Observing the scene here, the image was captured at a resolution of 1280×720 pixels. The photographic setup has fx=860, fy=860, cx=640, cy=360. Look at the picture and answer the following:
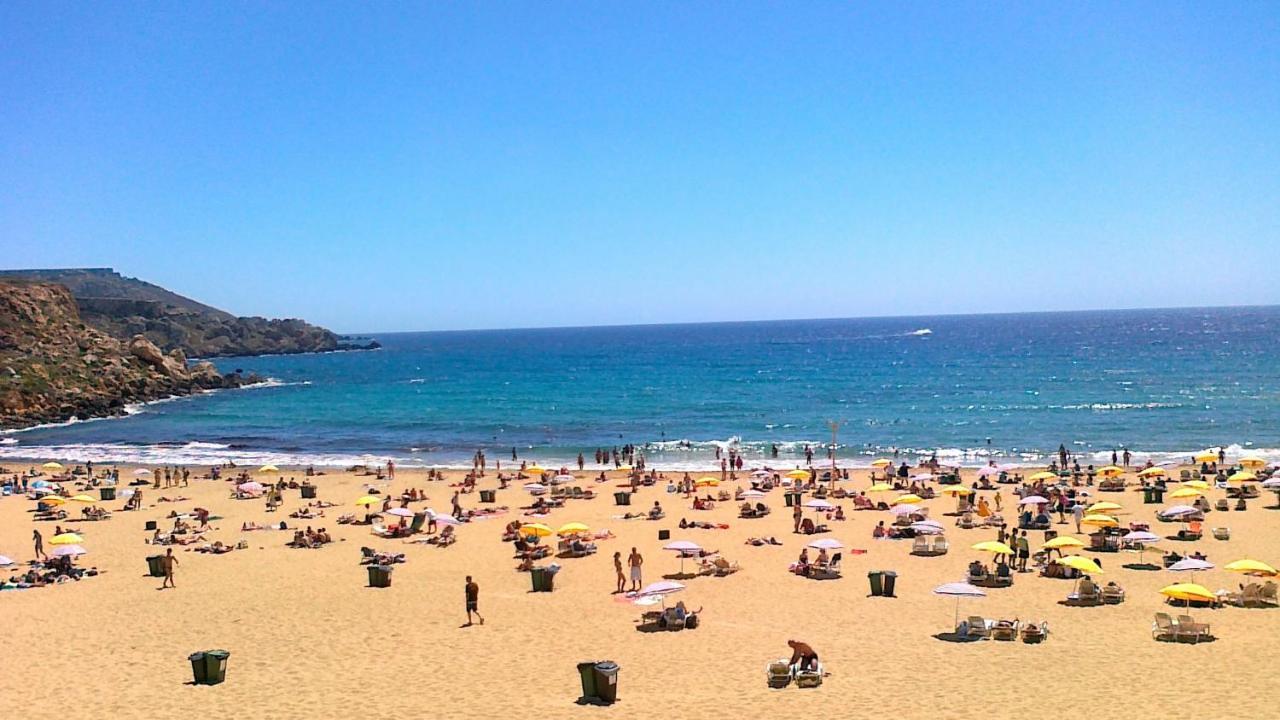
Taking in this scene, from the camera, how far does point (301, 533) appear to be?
23422 mm

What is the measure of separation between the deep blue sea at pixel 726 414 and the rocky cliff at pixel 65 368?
3.75 meters

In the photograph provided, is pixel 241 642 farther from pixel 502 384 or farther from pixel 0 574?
pixel 502 384

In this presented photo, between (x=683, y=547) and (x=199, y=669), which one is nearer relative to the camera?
(x=199, y=669)

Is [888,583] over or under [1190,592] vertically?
under

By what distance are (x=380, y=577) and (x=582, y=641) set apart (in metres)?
6.07

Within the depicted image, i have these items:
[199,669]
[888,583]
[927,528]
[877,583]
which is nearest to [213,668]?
[199,669]

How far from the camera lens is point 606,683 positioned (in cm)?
1156

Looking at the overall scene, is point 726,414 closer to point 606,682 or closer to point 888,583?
point 888,583

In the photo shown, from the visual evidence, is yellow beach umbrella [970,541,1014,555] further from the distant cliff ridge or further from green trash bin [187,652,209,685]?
the distant cliff ridge

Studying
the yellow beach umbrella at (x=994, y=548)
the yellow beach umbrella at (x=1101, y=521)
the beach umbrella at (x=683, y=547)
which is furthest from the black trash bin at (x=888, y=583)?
the yellow beach umbrella at (x=1101, y=521)

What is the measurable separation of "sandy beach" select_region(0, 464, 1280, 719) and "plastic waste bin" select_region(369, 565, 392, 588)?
33 centimetres

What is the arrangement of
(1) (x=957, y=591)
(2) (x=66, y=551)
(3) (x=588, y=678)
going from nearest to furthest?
(3) (x=588, y=678), (1) (x=957, y=591), (2) (x=66, y=551)

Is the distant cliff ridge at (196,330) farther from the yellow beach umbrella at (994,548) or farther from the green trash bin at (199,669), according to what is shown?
the yellow beach umbrella at (994,548)

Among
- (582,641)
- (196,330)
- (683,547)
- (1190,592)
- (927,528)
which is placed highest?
(196,330)
